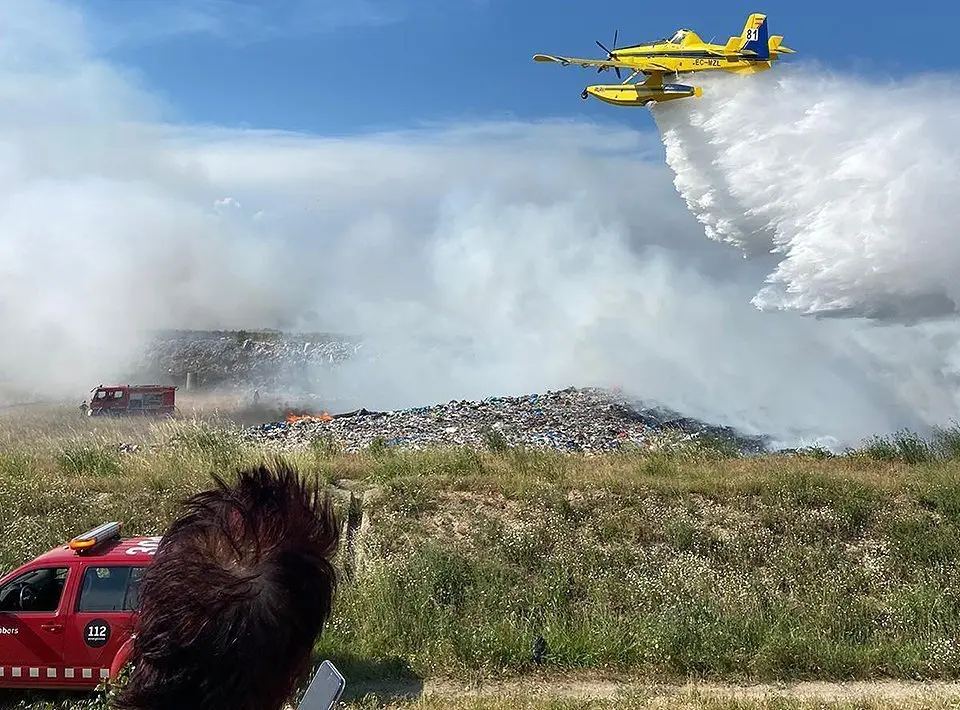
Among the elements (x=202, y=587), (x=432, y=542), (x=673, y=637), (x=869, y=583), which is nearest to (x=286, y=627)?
(x=202, y=587)

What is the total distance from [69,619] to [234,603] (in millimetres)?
7050

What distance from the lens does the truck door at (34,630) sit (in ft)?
25.1

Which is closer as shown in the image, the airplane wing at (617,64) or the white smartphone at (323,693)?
the white smartphone at (323,693)

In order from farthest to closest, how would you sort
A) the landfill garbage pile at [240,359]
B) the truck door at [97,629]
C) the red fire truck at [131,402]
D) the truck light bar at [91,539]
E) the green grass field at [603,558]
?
the landfill garbage pile at [240,359]
the red fire truck at [131,402]
the green grass field at [603,558]
the truck light bar at [91,539]
the truck door at [97,629]

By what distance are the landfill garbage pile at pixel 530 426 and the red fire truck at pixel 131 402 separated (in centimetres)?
738

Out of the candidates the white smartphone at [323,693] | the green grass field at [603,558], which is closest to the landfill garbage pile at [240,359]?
the green grass field at [603,558]

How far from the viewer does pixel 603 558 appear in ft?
34.6

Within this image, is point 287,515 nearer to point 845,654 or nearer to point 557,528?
point 845,654

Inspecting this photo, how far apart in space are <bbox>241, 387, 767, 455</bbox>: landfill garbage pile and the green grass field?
636 centimetres

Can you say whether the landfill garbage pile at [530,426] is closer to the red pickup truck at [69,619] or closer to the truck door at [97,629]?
the red pickup truck at [69,619]

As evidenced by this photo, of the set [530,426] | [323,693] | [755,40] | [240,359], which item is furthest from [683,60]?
[240,359]

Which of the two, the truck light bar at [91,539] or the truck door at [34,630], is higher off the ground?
the truck light bar at [91,539]

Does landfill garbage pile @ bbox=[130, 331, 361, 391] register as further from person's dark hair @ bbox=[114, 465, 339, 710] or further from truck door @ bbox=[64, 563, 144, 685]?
person's dark hair @ bbox=[114, 465, 339, 710]

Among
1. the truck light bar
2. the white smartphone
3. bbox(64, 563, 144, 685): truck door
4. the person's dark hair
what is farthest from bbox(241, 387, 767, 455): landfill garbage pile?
the person's dark hair
